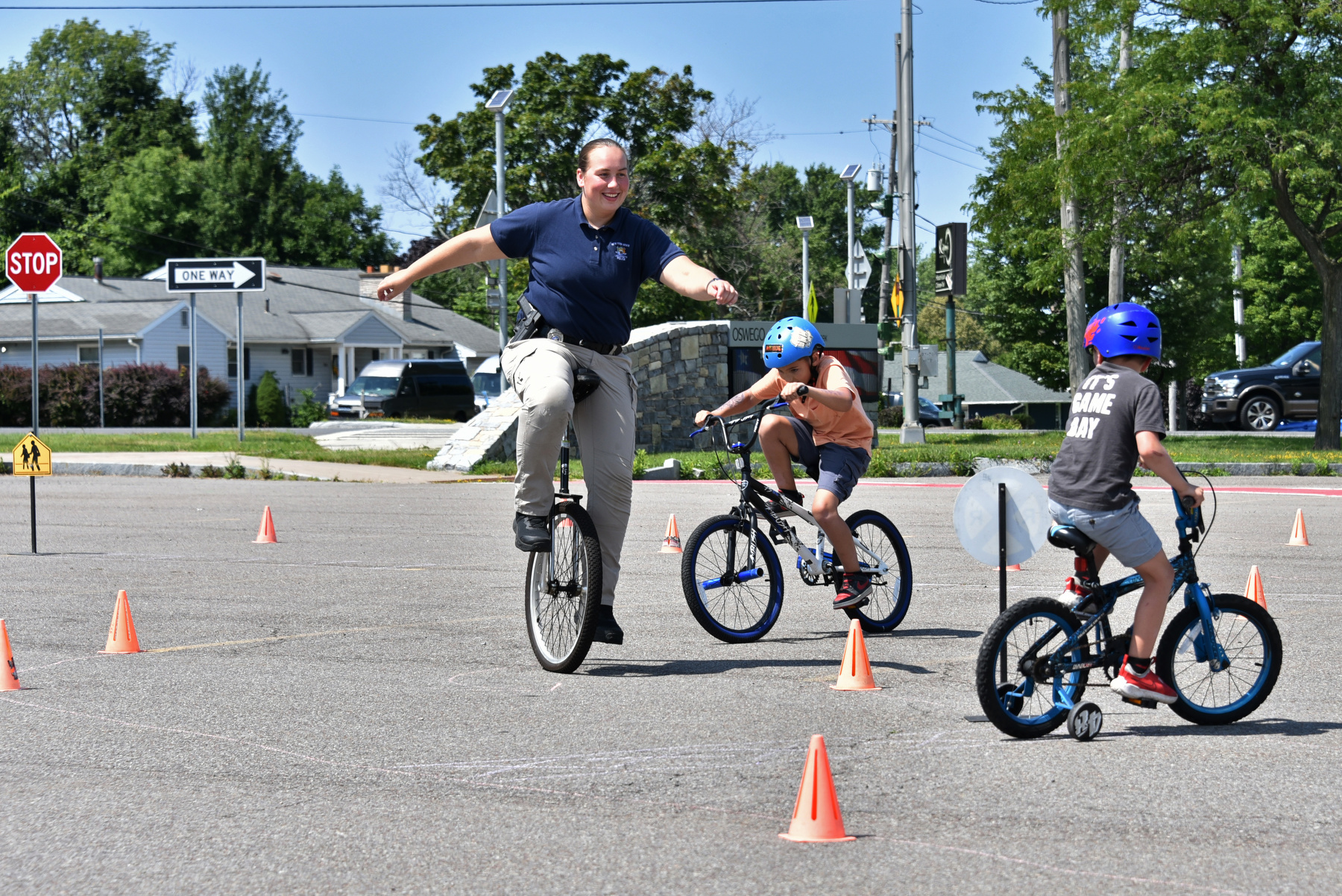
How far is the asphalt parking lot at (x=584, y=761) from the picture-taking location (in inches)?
148

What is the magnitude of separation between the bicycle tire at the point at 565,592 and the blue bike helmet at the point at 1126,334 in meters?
2.27

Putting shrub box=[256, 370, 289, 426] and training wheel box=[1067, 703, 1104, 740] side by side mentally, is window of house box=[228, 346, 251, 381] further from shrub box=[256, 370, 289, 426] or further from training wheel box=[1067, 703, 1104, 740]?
training wheel box=[1067, 703, 1104, 740]

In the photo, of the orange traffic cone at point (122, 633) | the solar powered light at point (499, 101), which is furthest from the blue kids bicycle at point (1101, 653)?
the solar powered light at point (499, 101)

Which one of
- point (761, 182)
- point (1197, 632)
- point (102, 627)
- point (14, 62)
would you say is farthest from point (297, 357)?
point (1197, 632)

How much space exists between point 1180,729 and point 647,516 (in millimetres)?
8894

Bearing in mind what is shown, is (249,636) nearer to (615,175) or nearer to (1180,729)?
(615,175)

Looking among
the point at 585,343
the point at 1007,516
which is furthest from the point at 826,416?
the point at 1007,516

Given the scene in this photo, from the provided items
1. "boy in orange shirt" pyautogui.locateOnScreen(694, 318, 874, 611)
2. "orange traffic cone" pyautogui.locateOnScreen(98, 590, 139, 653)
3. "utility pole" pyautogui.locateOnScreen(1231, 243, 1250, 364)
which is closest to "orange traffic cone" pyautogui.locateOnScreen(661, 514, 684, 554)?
"boy in orange shirt" pyautogui.locateOnScreen(694, 318, 874, 611)

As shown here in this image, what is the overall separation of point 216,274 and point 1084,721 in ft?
80.1

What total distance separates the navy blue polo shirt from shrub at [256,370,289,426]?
137 feet

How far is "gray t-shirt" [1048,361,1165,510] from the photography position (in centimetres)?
525

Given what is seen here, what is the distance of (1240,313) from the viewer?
52812mm

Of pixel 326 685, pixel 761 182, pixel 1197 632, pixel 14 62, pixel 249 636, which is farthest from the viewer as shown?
pixel 14 62

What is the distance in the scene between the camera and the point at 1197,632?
540 cm
